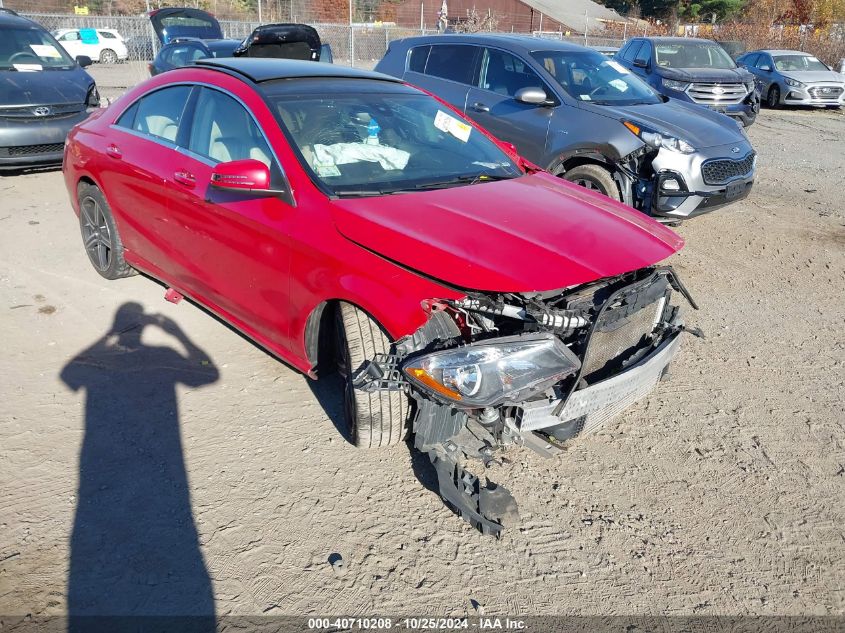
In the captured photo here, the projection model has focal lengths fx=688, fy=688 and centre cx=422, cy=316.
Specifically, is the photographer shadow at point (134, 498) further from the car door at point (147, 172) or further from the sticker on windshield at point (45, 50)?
A: the sticker on windshield at point (45, 50)

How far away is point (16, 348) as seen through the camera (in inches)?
171

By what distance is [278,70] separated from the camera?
13.5ft

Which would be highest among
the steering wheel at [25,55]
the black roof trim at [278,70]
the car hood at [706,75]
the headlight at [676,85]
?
the black roof trim at [278,70]

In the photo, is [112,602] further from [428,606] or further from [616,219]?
[616,219]

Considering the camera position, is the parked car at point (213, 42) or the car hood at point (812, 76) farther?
the car hood at point (812, 76)

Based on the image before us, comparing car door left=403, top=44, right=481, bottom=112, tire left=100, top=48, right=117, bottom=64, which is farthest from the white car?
car door left=403, top=44, right=481, bottom=112

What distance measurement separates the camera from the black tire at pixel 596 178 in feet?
20.9

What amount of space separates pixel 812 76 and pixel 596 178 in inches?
601

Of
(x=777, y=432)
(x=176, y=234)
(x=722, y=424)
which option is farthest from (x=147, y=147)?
(x=777, y=432)

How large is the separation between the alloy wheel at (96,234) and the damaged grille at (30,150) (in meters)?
3.40

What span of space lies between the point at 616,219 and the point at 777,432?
58.7 inches

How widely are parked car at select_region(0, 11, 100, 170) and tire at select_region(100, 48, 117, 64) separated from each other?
61.8 feet

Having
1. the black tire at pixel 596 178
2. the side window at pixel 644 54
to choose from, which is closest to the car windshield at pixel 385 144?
the black tire at pixel 596 178

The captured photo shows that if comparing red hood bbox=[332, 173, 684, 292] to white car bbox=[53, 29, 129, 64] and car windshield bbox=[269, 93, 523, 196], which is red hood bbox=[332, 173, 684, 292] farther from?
white car bbox=[53, 29, 129, 64]
